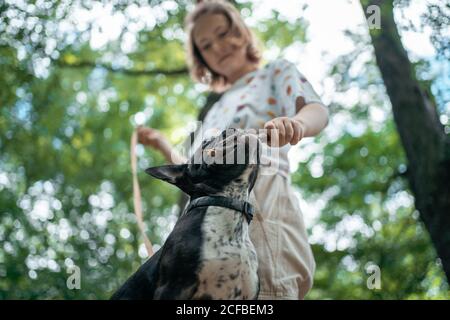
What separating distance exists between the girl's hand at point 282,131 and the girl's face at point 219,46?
1172 millimetres

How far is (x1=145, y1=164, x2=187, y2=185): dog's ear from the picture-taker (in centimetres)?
175

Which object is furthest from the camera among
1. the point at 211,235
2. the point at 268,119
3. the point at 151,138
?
the point at 151,138

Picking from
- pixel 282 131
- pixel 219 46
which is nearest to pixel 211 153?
pixel 282 131

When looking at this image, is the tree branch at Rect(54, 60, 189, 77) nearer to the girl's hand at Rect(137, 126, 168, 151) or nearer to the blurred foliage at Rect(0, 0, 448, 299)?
the blurred foliage at Rect(0, 0, 448, 299)

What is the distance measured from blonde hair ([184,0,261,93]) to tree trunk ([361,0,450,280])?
0.77 meters

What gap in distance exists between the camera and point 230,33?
2.97 m

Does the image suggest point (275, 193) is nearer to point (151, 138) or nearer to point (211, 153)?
point (211, 153)

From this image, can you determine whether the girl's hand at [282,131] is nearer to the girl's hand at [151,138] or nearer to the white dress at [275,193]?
the white dress at [275,193]

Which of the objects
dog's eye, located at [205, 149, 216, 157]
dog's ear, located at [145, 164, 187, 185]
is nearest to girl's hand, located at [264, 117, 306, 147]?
dog's eye, located at [205, 149, 216, 157]

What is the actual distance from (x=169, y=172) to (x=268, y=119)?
0.77 meters
